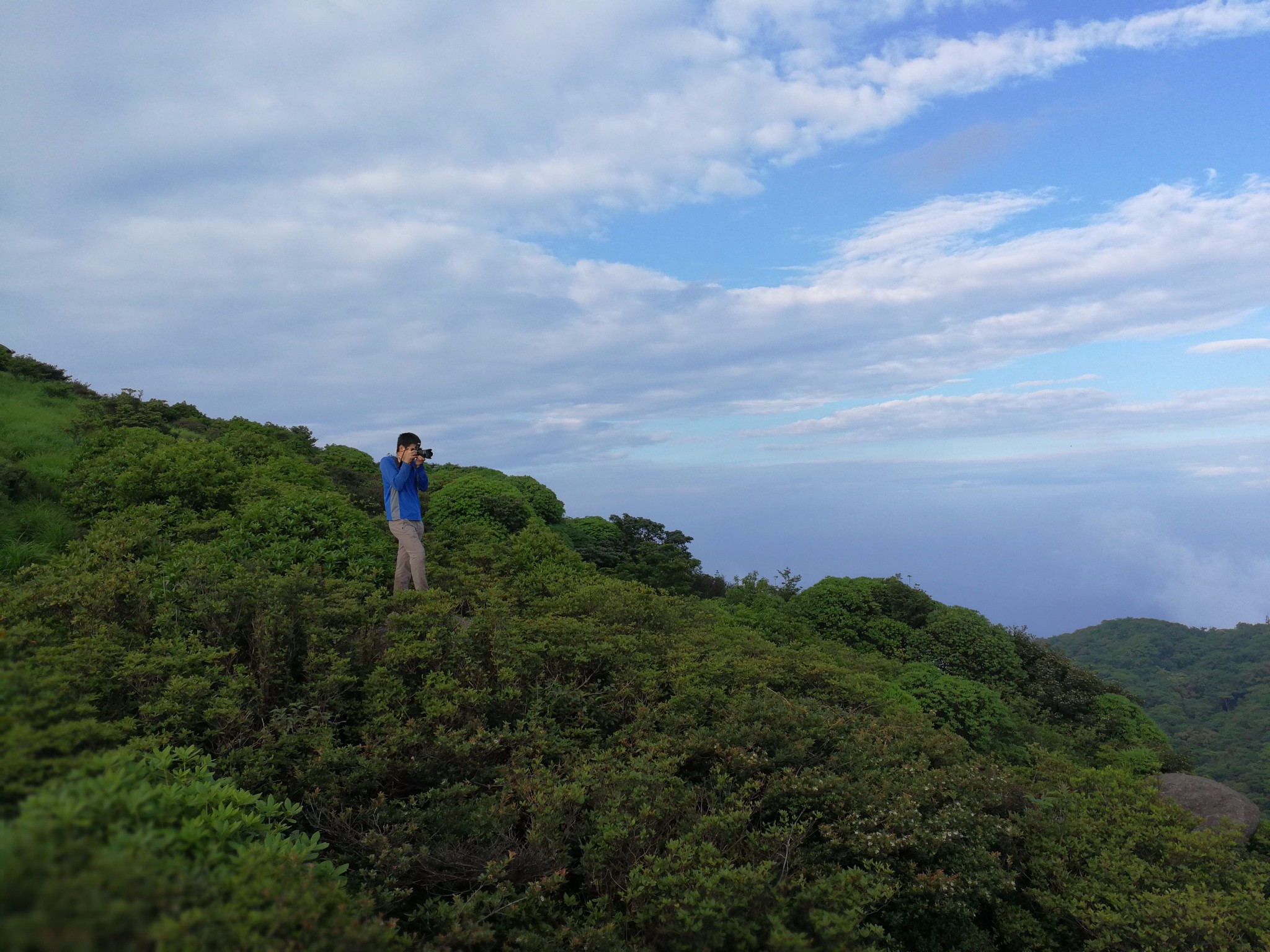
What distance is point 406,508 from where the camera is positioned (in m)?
7.70

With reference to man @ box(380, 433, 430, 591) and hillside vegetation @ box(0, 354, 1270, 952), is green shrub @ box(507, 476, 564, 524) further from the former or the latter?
man @ box(380, 433, 430, 591)

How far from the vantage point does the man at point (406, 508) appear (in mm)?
7668

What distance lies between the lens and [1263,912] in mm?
5738

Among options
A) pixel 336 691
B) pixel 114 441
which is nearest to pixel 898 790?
pixel 336 691

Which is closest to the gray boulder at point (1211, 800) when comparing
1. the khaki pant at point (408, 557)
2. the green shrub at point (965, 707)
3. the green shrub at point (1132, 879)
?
the green shrub at point (1132, 879)

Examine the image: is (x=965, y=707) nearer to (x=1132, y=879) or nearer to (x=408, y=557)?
(x=1132, y=879)

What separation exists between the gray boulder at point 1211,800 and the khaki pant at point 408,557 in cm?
908

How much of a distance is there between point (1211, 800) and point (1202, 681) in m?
31.0

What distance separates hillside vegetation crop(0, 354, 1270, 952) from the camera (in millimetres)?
2393

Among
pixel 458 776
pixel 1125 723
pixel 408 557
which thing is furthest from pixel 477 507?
pixel 1125 723

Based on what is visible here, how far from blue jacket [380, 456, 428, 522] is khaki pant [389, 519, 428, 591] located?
0.09 meters

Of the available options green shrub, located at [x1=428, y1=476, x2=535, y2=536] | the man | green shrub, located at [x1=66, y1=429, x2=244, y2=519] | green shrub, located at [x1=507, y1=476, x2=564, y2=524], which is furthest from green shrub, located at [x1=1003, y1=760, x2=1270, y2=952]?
green shrub, located at [x1=507, y1=476, x2=564, y2=524]

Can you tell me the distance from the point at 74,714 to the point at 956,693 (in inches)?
428

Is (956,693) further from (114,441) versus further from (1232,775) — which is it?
(1232,775)
